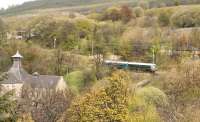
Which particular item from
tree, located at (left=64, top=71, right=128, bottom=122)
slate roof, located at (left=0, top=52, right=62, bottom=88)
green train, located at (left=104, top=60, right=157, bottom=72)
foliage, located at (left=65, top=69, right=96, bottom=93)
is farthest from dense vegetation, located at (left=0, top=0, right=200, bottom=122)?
slate roof, located at (left=0, top=52, right=62, bottom=88)

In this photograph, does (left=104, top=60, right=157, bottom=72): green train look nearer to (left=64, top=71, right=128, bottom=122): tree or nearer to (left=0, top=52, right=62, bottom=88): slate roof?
(left=0, top=52, right=62, bottom=88): slate roof

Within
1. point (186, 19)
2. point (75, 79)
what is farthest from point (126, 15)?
point (75, 79)

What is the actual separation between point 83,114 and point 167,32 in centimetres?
4412

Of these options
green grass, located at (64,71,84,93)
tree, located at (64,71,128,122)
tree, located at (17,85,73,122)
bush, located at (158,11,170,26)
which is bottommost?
green grass, located at (64,71,84,93)

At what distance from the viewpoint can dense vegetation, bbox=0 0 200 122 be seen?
874 inches

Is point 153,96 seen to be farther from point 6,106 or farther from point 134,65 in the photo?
point 6,106

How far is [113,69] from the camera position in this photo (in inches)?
1893

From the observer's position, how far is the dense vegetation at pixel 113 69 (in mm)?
22188

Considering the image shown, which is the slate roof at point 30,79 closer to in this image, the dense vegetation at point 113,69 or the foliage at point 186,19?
the dense vegetation at point 113,69

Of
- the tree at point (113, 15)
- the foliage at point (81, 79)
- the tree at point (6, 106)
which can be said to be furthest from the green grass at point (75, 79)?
Result: the tree at point (6, 106)

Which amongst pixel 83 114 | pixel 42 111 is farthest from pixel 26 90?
pixel 83 114

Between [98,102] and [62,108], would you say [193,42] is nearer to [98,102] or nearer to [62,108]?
[62,108]

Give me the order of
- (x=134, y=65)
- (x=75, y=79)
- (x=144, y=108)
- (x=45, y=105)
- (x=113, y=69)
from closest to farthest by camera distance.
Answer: (x=144, y=108) < (x=45, y=105) < (x=113, y=69) < (x=75, y=79) < (x=134, y=65)

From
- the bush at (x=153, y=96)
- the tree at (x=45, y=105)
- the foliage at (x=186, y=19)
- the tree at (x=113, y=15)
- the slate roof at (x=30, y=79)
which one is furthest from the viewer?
the tree at (x=113, y=15)
